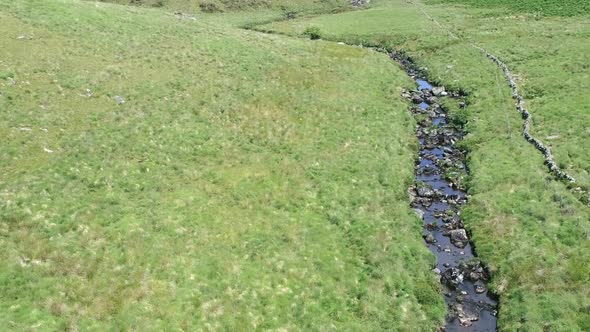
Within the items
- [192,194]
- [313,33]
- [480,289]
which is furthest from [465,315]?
[313,33]

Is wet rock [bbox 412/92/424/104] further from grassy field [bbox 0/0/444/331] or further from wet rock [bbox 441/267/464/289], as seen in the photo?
wet rock [bbox 441/267/464/289]

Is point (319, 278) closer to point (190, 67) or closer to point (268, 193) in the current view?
point (268, 193)

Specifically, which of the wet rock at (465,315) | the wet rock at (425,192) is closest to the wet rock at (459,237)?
the wet rock at (425,192)

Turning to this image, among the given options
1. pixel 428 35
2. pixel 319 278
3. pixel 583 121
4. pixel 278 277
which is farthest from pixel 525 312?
pixel 428 35

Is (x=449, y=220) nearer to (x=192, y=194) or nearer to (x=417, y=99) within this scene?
(x=192, y=194)

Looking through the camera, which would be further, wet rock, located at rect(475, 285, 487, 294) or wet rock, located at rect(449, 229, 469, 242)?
wet rock, located at rect(449, 229, 469, 242)

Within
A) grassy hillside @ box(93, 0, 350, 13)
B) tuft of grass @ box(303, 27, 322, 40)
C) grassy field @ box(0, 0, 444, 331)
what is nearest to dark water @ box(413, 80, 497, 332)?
grassy field @ box(0, 0, 444, 331)
